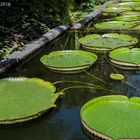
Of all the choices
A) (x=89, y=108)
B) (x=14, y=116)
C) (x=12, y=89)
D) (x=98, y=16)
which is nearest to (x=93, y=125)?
(x=89, y=108)

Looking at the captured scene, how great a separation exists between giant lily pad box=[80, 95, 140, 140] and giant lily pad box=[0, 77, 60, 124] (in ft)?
1.99

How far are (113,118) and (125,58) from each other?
96.9 inches

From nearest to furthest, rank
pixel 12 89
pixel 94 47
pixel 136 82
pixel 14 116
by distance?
pixel 14 116, pixel 12 89, pixel 136 82, pixel 94 47

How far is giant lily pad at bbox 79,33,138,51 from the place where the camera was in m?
7.30

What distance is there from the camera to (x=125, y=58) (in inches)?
249

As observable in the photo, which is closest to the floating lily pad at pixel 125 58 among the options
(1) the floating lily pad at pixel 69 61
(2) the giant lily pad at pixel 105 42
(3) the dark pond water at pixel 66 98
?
(3) the dark pond water at pixel 66 98

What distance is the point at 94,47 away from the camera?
7.33 m

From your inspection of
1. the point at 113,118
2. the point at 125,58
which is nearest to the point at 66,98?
the point at 113,118

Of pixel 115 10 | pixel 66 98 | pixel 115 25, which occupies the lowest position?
pixel 115 10

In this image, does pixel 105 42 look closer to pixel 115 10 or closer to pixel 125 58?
pixel 125 58

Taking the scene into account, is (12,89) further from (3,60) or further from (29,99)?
(3,60)

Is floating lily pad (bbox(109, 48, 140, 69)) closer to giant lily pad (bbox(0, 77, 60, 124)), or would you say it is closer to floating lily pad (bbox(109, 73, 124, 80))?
floating lily pad (bbox(109, 73, 124, 80))

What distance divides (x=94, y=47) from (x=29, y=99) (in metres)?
3.04

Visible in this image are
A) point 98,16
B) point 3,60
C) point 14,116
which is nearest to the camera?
point 14,116
